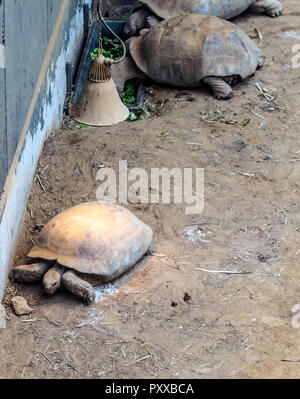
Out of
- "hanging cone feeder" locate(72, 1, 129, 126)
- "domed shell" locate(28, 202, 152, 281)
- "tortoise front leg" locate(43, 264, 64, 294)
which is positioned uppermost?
"hanging cone feeder" locate(72, 1, 129, 126)

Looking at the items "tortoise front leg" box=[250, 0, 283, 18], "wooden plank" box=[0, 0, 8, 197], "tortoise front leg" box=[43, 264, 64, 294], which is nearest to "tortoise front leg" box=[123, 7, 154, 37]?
"tortoise front leg" box=[250, 0, 283, 18]

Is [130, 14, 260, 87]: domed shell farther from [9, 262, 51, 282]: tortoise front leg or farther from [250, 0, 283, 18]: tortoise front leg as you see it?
[9, 262, 51, 282]: tortoise front leg

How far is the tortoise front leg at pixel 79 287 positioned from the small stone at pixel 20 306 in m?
0.29

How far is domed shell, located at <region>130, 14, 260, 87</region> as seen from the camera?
25.7 ft

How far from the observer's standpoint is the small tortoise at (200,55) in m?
7.84

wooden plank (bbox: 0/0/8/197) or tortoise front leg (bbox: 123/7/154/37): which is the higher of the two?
wooden plank (bbox: 0/0/8/197)

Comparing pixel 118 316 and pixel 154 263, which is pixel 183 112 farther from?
pixel 118 316

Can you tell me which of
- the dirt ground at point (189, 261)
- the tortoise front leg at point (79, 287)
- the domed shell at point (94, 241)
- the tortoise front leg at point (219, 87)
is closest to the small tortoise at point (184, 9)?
the tortoise front leg at point (219, 87)

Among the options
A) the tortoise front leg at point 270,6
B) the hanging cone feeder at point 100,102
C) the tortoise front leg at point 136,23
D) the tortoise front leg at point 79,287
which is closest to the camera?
the tortoise front leg at point 79,287

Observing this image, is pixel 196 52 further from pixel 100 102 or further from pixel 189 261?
pixel 189 261

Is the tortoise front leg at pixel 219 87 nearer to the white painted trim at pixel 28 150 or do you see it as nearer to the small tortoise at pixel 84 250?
the white painted trim at pixel 28 150

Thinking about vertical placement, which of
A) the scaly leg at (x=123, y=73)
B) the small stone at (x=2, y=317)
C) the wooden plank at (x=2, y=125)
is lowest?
the scaly leg at (x=123, y=73)

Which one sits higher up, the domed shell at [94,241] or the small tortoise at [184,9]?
the domed shell at [94,241]

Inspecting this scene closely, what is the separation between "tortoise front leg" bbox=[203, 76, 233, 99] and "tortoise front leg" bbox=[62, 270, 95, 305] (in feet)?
12.3
